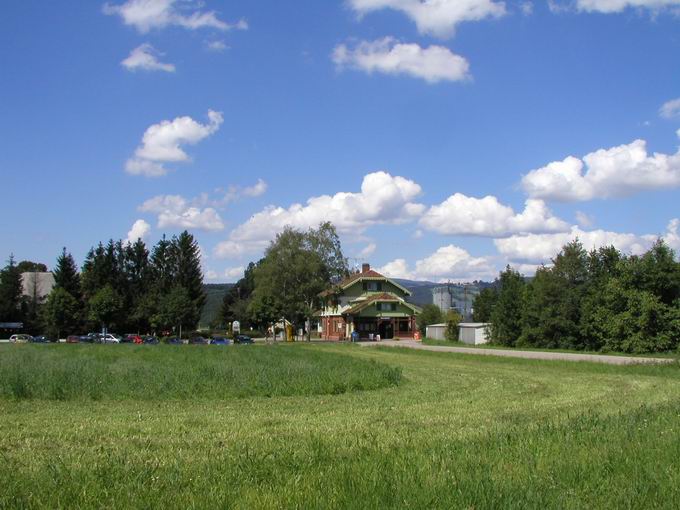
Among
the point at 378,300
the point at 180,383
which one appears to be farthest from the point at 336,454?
the point at 378,300

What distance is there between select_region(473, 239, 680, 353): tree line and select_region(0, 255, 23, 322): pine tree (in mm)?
73267

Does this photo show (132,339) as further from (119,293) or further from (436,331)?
(436,331)

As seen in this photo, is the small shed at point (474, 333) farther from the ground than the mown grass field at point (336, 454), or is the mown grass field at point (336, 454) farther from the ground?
the mown grass field at point (336, 454)

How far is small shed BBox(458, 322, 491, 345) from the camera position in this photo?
6969 cm

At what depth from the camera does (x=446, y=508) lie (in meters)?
5.63

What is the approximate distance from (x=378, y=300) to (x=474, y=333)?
24.5 meters

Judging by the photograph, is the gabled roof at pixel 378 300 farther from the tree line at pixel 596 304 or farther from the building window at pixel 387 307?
the tree line at pixel 596 304

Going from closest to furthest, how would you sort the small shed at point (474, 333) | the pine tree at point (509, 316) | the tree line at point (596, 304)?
1. the tree line at point (596, 304)
2. the pine tree at point (509, 316)
3. the small shed at point (474, 333)

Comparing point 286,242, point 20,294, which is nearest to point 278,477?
point 286,242

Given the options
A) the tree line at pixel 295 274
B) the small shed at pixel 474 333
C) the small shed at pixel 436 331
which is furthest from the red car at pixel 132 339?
the small shed at pixel 474 333

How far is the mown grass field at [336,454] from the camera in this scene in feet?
19.8

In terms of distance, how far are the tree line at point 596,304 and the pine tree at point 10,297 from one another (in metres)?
73.3

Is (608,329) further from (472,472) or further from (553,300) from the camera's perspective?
(472,472)

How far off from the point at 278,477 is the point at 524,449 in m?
3.05
